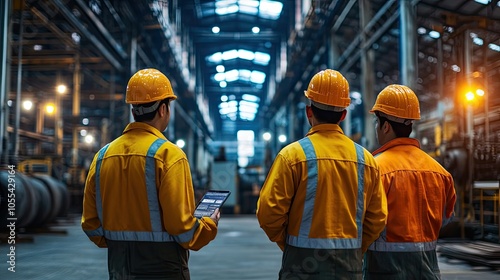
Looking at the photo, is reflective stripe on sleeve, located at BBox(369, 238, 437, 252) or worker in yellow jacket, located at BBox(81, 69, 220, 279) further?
reflective stripe on sleeve, located at BBox(369, 238, 437, 252)

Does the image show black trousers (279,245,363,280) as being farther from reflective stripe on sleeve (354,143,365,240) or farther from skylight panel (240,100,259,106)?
skylight panel (240,100,259,106)

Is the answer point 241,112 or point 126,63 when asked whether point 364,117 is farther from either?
point 241,112

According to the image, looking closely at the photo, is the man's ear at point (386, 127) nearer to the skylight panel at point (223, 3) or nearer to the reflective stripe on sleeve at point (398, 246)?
the reflective stripe on sleeve at point (398, 246)

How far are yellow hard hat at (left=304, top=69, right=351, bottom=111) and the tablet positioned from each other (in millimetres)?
684

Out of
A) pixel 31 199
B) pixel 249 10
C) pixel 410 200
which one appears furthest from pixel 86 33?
pixel 410 200

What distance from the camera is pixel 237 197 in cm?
2020

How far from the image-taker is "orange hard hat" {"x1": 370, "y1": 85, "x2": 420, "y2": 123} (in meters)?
2.86

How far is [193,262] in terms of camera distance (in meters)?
7.21

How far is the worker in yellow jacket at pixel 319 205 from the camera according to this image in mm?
2277

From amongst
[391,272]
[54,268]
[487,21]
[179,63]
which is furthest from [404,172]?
[179,63]

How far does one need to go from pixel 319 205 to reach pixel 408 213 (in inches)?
24.1

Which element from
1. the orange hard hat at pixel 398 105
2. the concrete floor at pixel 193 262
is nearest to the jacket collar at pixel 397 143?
the orange hard hat at pixel 398 105

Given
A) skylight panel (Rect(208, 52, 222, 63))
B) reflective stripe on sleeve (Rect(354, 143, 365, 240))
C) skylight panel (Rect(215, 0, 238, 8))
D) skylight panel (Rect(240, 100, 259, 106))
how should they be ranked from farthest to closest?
skylight panel (Rect(240, 100, 259, 106)) → skylight panel (Rect(208, 52, 222, 63)) → skylight panel (Rect(215, 0, 238, 8)) → reflective stripe on sleeve (Rect(354, 143, 365, 240))

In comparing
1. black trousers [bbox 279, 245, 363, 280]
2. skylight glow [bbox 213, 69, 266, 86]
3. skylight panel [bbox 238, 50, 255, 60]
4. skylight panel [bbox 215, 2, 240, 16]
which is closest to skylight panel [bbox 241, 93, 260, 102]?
skylight glow [bbox 213, 69, 266, 86]
